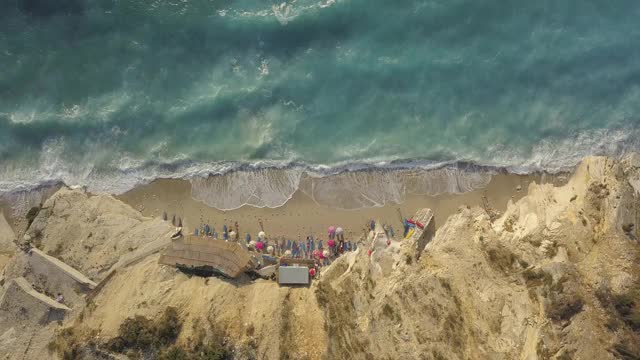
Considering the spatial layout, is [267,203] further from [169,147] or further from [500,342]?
[500,342]

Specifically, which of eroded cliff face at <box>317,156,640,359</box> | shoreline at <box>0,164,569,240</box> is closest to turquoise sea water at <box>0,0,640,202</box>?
shoreline at <box>0,164,569,240</box>

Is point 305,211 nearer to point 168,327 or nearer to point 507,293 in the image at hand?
point 168,327

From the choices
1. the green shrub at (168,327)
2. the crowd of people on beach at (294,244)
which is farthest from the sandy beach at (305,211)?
the green shrub at (168,327)

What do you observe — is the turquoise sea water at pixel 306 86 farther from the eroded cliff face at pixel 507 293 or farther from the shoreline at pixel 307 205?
the eroded cliff face at pixel 507 293

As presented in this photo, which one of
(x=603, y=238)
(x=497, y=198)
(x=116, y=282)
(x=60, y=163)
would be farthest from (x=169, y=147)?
(x=603, y=238)

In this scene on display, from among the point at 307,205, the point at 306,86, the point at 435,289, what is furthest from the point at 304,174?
the point at 435,289

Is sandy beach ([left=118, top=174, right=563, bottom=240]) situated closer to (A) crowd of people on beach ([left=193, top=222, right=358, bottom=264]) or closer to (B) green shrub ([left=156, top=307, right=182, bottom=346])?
(A) crowd of people on beach ([left=193, top=222, right=358, bottom=264])
